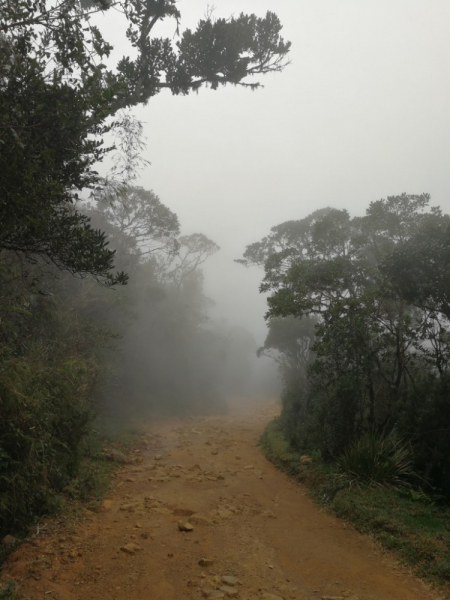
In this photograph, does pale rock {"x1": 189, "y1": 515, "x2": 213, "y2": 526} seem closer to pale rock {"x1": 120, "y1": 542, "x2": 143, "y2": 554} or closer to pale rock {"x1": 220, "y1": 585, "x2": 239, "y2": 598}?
pale rock {"x1": 120, "y1": 542, "x2": 143, "y2": 554}

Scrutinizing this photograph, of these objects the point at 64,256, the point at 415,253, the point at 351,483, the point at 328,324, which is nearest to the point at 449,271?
the point at 415,253

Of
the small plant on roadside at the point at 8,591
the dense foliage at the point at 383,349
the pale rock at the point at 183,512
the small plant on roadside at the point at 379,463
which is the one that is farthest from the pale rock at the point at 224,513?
the small plant on roadside at the point at 8,591

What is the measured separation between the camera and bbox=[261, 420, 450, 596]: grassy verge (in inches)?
187

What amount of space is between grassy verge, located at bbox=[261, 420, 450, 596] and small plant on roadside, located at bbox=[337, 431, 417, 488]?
29 cm

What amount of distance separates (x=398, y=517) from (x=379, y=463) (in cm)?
158

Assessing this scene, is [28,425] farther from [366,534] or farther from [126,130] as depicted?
[126,130]

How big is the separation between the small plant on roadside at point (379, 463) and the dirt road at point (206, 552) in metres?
1.03

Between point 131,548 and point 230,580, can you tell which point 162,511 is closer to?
point 131,548

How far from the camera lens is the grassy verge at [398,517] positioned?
4.74 metres

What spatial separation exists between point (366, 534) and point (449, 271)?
15.5ft

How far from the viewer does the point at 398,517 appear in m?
5.80

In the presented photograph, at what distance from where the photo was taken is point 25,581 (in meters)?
3.88

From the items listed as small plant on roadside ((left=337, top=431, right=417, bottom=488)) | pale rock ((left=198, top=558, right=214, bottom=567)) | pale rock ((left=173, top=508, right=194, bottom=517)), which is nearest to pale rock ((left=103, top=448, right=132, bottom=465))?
pale rock ((left=173, top=508, right=194, bottom=517))

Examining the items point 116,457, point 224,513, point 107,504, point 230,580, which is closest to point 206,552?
point 230,580
